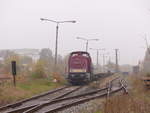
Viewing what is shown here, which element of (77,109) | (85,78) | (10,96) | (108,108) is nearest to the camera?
(108,108)

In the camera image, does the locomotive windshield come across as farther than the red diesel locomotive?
Yes

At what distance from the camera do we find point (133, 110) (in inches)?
393

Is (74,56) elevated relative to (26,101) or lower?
elevated

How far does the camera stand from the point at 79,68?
29594mm

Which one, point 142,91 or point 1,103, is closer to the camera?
point 1,103

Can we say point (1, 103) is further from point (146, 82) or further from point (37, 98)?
point (146, 82)

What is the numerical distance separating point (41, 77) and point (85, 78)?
16.4ft

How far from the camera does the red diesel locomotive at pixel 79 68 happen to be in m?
29.0

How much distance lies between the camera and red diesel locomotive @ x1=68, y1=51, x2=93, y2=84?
2903cm

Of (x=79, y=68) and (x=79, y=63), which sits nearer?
(x=79, y=68)

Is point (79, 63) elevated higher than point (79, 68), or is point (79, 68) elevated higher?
point (79, 63)

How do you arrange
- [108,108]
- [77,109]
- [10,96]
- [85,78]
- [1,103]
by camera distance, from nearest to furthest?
[108,108]
[77,109]
[1,103]
[10,96]
[85,78]

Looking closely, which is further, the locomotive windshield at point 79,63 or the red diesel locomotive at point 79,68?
the locomotive windshield at point 79,63

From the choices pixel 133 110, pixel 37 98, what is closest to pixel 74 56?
pixel 37 98
